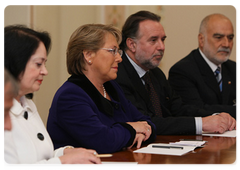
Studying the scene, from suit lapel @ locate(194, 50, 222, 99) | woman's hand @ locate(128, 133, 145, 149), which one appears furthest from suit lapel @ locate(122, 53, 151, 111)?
suit lapel @ locate(194, 50, 222, 99)

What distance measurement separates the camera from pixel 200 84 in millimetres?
3766

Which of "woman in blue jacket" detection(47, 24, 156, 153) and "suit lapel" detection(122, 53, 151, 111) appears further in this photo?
"suit lapel" detection(122, 53, 151, 111)

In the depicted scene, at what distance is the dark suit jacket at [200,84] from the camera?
145 inches

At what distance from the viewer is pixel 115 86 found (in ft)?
8.80

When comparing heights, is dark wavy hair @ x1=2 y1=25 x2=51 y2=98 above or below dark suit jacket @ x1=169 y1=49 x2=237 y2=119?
above

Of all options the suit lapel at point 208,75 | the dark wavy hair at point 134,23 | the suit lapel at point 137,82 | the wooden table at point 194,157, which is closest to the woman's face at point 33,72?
the wooden table at point 194,157

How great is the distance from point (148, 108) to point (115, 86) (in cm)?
47

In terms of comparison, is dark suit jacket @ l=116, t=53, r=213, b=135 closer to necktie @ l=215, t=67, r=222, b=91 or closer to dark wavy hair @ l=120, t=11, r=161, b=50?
dark wavy hair @ l=120, t=11, r=161, b=50

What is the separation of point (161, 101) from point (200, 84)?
27.3 inches

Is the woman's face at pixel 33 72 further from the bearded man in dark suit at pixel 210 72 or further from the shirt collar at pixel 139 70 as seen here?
the bearded man in dark suit at pixel 210 72

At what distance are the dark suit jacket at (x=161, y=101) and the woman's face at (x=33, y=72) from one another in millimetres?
1156

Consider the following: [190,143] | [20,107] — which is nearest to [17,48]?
[20,107]

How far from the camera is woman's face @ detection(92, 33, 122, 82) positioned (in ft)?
7.91

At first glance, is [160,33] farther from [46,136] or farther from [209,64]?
[46,136]
